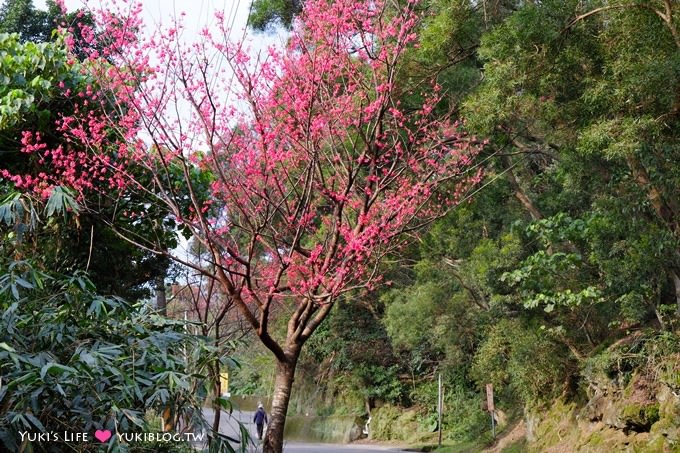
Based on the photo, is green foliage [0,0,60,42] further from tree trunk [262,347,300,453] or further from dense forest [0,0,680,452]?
tree trunk [262,347,300,453]

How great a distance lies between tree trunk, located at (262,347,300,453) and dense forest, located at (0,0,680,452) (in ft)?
0.30

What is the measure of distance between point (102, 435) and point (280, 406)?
2.01m

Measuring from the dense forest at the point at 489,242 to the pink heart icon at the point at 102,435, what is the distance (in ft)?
0.24

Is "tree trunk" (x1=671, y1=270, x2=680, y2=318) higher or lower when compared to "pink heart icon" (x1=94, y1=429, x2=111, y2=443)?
higher

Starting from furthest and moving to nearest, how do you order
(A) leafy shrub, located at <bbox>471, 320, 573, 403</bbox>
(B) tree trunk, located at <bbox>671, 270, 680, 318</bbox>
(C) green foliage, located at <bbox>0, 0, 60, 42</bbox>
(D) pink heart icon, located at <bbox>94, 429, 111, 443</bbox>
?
(C) green foliage, located at <bbox>0, 0, 60, 42</bbox>
(A) leafy shrub, located at <bbox>471, 320, 573, 403</bbox>
(B) tree trunk, located at <bbox>671, 270, 680, 318</bbox>
(D) pink heart icon, located at <bbox>94, 429, 111, 443</bbox>

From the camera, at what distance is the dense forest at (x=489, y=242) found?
165 inches

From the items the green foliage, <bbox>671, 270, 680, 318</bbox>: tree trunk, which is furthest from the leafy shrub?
the green foliage

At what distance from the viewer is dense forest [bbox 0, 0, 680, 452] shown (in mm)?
4195

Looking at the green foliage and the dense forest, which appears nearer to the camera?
the dense forest

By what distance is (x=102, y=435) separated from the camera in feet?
12.1

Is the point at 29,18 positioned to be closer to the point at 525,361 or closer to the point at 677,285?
the point at 525,361

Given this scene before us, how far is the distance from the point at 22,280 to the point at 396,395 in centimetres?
1630

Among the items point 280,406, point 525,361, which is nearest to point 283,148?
point 280,406

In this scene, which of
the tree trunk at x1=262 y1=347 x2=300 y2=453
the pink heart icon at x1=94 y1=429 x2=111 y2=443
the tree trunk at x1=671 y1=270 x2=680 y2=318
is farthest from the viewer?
the tree trunk at x1=671 y1=270 x2=680 y2=318
